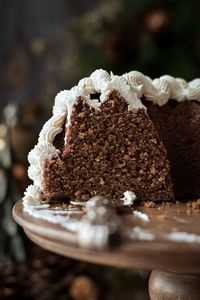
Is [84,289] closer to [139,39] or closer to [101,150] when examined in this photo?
[139,39]

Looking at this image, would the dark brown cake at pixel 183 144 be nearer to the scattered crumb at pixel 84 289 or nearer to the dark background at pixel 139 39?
the dark background at pixel 139 39

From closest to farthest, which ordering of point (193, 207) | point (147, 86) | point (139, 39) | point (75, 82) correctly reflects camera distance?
point (193, 207)
point (147, 86)
point (139, 39)
point (75, 82)

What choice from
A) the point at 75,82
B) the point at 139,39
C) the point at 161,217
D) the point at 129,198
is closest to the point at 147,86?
the point at 129,198

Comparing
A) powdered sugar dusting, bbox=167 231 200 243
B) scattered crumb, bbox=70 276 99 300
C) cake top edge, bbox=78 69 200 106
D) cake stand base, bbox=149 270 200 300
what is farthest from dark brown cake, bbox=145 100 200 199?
scattered crumb, bbox=70 276 99 300

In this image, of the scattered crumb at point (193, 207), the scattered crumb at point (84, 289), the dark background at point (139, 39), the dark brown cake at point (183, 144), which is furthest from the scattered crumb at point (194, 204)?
the scattered crumb at point (84, 289)

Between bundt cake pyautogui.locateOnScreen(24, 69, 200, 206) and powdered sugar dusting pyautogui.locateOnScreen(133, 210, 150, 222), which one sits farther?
bundt cake pyautogui.locateOnScreen(24, 69, 200, 206)

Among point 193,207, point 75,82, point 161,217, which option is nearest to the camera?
point 161,217

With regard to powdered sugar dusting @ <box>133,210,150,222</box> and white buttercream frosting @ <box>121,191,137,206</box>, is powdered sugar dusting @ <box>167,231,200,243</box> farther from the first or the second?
white buttercream frosting @ <box>121,191,137,206</box>
